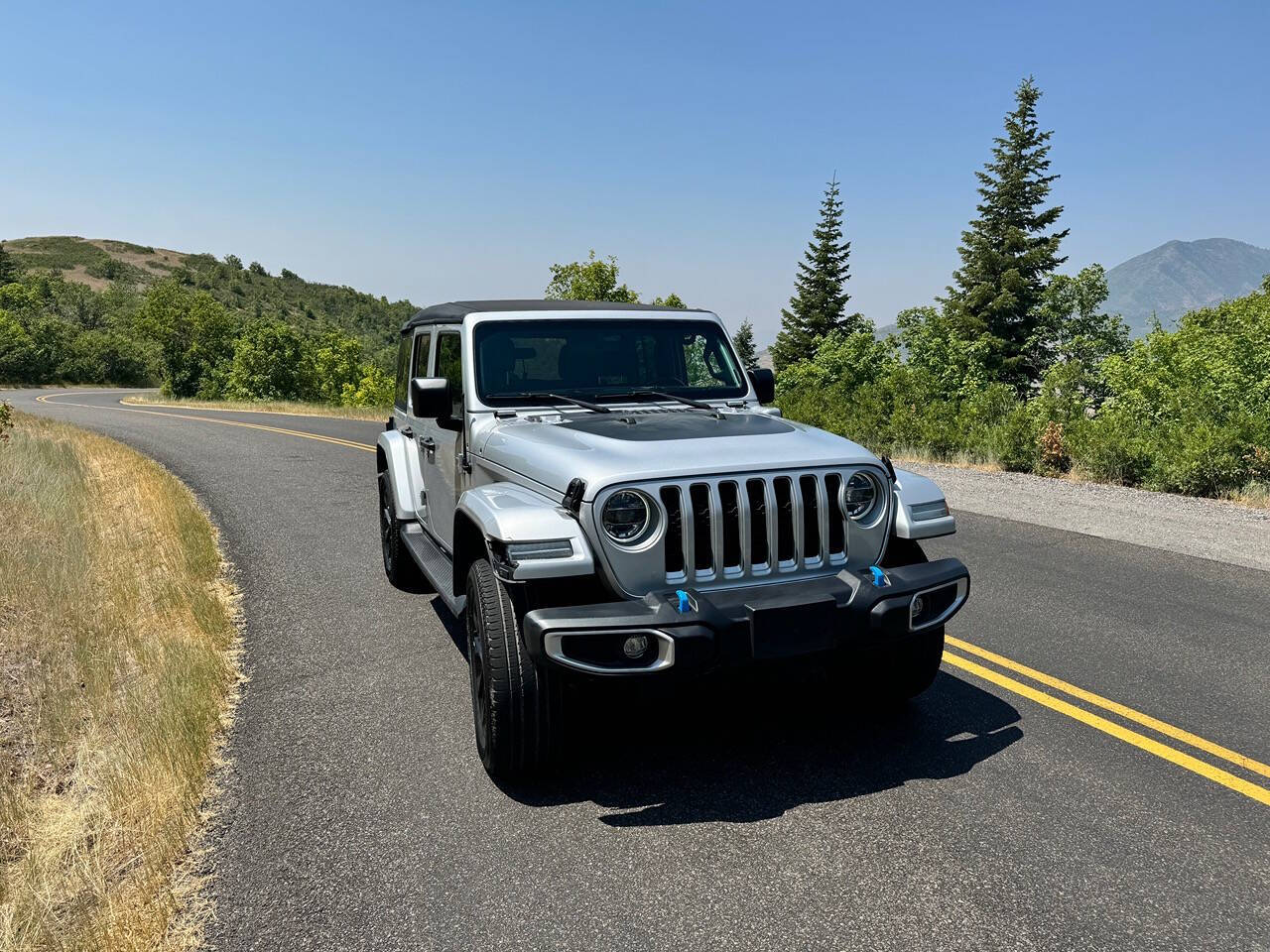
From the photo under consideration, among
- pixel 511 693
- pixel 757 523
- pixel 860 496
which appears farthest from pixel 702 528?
pixel 511 693

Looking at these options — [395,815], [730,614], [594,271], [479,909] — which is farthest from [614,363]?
[594,271]

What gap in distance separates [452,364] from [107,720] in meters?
2.66

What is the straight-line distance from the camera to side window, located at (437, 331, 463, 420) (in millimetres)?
4656

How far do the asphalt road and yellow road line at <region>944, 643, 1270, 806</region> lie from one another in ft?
0.05

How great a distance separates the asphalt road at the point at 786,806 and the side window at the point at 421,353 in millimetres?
1791

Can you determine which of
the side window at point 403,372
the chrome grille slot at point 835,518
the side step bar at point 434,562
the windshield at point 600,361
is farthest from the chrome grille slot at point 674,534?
the side window at point 403,372

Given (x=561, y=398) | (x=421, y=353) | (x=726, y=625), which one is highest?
(x=421, y=353)

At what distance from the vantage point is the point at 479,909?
2660 millimetres

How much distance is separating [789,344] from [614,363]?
193 ft

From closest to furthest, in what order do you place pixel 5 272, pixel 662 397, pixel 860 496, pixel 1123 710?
pixel 860 496
pixel 1123 710
pixel 662 397
pixel 5 272

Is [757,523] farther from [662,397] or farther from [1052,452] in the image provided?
[1052,452]

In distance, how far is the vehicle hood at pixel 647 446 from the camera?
10.6 ft

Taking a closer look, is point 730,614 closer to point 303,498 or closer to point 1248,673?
point 1248,673

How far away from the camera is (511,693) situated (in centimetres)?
323
